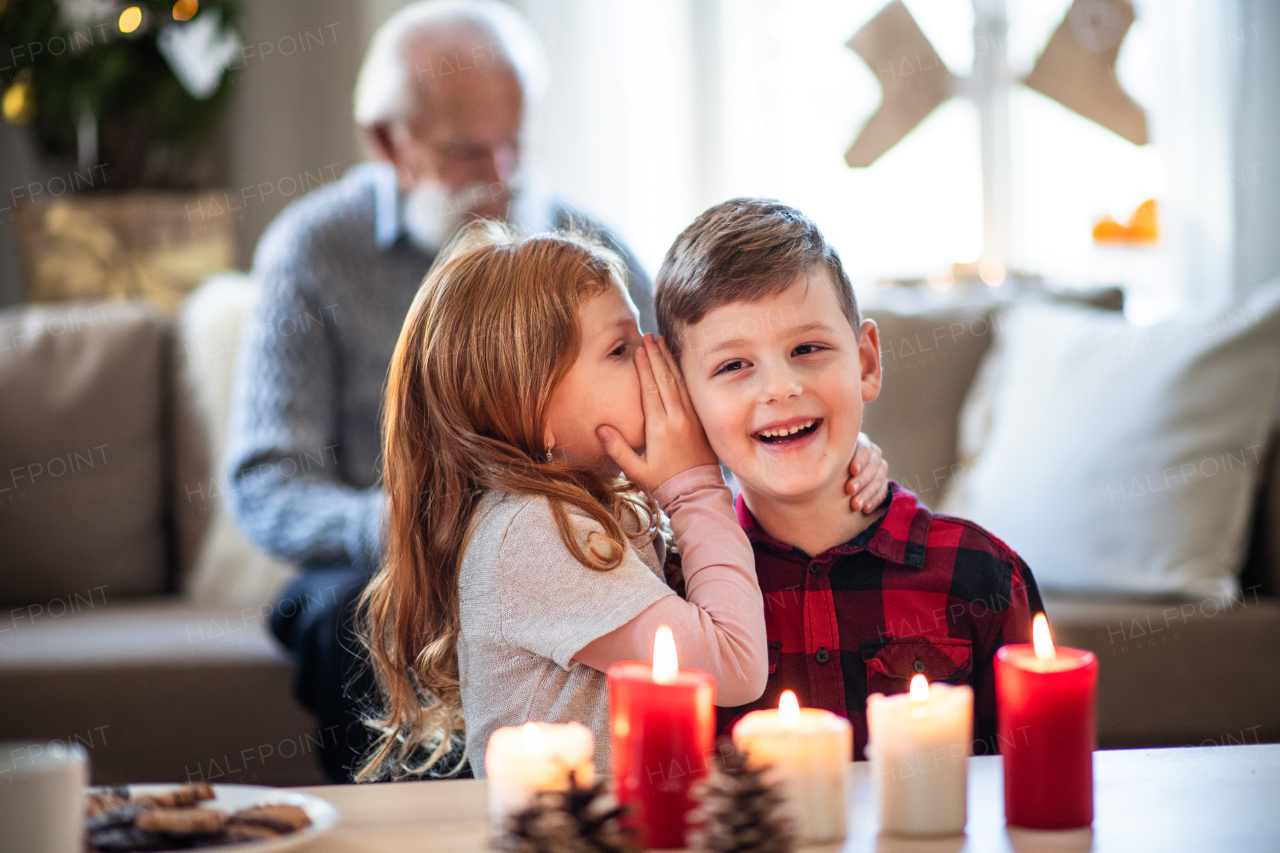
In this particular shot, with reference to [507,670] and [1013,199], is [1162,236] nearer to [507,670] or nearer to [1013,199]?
[1013,199]

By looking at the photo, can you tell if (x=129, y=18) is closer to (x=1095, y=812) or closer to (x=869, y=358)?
(x=869, y=358)

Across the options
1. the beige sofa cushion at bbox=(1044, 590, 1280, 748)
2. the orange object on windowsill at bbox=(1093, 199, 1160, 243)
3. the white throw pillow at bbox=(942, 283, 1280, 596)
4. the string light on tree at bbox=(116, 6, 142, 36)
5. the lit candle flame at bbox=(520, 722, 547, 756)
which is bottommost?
the beige sofa cushion at bbox=(1044, 590, 1280, 748)

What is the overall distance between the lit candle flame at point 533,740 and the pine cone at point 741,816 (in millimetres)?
96

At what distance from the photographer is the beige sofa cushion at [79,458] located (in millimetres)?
2207

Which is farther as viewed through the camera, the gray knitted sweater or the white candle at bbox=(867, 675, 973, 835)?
the gray knitted sweater

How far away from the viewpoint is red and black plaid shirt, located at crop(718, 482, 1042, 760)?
1043 millimetres

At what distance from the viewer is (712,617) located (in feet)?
2.97

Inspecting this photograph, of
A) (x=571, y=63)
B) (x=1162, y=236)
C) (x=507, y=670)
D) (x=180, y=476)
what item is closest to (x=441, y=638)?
(x=507, y=670)

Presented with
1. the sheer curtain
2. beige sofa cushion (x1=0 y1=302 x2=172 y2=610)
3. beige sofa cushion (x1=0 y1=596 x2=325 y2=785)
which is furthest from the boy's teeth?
the sheer curtain

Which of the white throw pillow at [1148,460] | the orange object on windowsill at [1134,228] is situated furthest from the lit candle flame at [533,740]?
the orange object on windowsill at [1134,228]

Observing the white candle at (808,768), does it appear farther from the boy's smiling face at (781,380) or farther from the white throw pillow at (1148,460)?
the white throw pillow at (1148,460)

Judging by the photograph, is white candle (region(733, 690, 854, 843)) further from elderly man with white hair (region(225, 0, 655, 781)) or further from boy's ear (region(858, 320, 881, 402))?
elderly man with white hair (region(225, 0, 655, 781))

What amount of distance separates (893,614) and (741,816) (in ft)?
1.72

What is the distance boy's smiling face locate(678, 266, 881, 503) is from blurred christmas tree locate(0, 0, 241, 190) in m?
2.46
